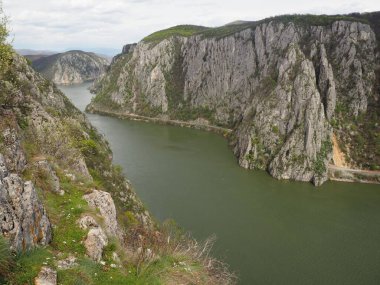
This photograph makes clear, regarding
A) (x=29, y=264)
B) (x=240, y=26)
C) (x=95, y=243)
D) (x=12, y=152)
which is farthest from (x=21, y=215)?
(x=240, y=26)

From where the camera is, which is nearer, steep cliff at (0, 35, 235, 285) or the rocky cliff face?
steep cliff at (0, 35, 235, 285)

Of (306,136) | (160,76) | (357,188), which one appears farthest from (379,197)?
(160,76)

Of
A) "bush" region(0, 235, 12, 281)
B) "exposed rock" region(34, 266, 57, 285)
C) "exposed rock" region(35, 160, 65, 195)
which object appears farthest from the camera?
"exposed rock" region(35, 160, 65, 195)

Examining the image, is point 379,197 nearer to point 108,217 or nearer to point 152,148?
point 152,148

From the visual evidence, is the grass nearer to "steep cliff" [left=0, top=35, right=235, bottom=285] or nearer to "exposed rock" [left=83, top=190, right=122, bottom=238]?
"steep cliff" [left=0, top=35, right=235, bottom=285]

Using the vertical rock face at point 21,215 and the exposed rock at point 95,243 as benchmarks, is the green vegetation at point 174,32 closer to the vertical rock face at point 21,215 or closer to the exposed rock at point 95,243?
the exposed rock at point 95,243

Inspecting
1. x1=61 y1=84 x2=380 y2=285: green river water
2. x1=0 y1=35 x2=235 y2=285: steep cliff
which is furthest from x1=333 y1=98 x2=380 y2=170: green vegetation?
x1=0 y1=35 x2=235 y2=285: steep cliff
